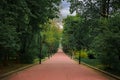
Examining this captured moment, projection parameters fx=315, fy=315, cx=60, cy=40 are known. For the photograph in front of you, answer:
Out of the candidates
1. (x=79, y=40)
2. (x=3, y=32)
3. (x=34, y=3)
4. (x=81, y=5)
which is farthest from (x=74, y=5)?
(x=79, y=40)

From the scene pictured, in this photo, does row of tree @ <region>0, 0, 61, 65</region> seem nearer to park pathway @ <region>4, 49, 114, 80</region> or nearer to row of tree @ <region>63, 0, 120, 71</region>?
park pathway @ <region>4, 49, 114, 80</region>

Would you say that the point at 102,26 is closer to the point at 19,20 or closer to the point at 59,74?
the point at 59,74

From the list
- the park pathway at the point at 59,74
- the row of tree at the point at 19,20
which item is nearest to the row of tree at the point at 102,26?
the park pathway at the point at 59,74

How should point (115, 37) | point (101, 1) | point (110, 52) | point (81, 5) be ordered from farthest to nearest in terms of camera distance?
point (81, 5) → point (101, 1) → point (110, 52) → point (115, 37)

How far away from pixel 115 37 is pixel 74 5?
789 inches

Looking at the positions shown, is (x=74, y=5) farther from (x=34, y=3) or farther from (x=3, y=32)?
(x=3, y=32)

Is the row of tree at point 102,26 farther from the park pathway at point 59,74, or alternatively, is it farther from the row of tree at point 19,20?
the row of tree at point 19,20

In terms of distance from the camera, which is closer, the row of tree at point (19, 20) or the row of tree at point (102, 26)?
the row of tree at point (19, 20)

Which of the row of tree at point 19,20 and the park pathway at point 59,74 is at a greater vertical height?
the row of tree at point 19,20

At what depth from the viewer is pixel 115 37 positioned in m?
24.0

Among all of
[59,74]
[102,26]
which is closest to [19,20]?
[59,74]

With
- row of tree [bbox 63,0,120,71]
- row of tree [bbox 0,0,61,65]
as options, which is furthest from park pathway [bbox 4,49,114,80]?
row of tree [bbox 0,0,61,65]

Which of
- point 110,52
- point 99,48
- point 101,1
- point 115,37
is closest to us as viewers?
point 115,37

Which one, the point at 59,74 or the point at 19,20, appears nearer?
the point at 19,20
